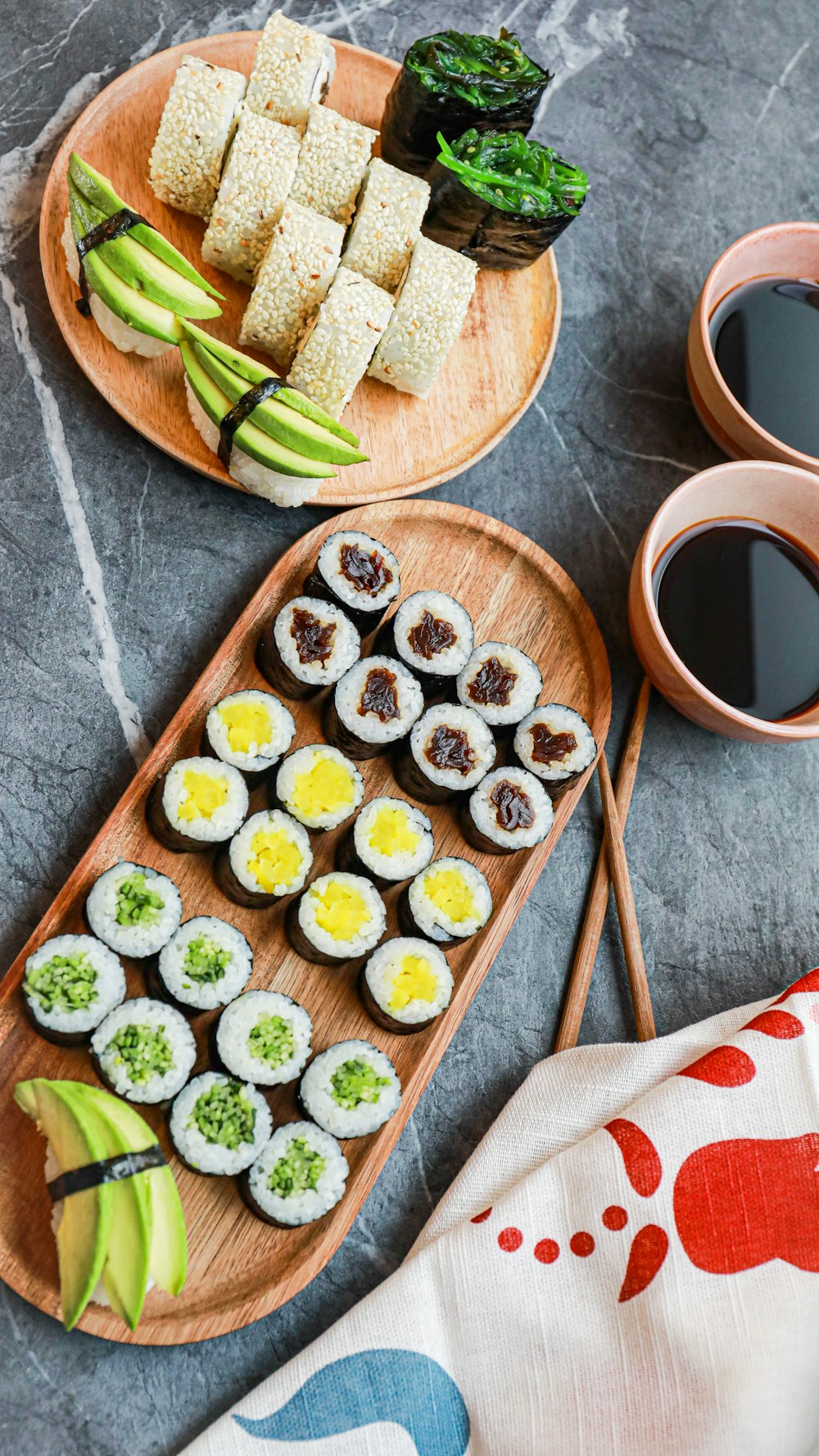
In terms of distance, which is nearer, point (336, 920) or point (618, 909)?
point (336, 920)

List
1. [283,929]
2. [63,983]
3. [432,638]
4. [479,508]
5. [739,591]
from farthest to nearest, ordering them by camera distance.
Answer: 1. [479,508]
2. [739,591]
3. [432,638]
4. [283,929]
5. [63,983]

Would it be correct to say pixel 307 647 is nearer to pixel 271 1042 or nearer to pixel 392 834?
pixel 392 834

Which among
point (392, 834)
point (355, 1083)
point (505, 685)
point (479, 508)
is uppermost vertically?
point (479, 508)

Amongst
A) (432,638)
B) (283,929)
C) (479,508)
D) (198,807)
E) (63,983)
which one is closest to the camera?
(63,983)

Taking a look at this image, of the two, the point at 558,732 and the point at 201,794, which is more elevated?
the point at 558,732

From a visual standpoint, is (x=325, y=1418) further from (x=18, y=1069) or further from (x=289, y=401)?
(x=289, y=401)

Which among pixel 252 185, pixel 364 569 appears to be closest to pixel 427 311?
pixel 252 185

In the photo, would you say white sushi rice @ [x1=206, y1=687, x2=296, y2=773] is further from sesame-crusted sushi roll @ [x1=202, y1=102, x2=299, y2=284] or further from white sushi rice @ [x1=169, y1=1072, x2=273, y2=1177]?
sesame-crusted sushi roll @ [x1=202, y1=102, x2=299, y2=284]

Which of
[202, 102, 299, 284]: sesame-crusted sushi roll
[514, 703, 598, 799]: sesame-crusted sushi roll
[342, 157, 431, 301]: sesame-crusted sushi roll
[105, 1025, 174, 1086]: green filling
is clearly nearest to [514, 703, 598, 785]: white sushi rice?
[514, 703, 598, 799]: sesame-crusted sushi roll
